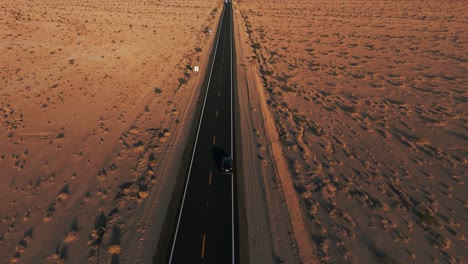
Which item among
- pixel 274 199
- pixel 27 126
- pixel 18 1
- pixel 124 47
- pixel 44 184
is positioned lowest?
pixel 274 199

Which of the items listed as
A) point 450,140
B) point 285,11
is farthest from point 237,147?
point 285,11

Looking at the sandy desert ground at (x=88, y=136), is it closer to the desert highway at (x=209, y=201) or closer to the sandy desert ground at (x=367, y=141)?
the desert highway at (x=209, y=201)

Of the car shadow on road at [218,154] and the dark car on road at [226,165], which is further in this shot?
the car shadow on road at [218,154]

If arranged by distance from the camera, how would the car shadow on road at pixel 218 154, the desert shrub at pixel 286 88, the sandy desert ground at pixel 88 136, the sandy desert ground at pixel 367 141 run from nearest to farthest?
the sandy desert ground at pixel 367 141, the sandy desert ground at pixel 88 136, the car shadow on road at pixel 218 154, the desert shrub at pixel 286 88

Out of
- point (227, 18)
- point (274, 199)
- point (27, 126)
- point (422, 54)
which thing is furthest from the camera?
point (227, 18)

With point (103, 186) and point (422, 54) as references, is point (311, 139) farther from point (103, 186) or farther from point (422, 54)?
point (422, 54)

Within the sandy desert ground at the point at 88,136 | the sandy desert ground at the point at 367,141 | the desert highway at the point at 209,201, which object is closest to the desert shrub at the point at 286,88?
the sandy desert ground at the point at 367,141
